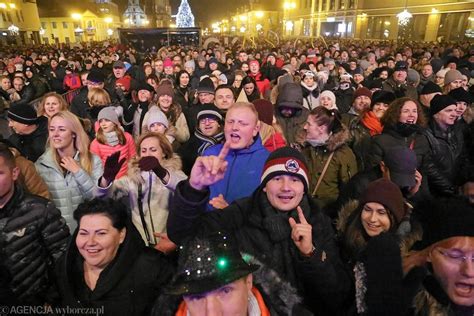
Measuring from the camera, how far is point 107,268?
7.73ft

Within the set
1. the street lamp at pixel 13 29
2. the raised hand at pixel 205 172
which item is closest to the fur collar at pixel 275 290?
the raised hand at pixel 205 172

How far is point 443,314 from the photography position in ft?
6.05

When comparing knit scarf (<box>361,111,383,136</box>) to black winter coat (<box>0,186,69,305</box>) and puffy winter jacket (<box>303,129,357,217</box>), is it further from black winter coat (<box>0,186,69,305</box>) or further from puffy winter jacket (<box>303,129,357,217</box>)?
→ black winter coat (<box>0,186,69,305</box>)

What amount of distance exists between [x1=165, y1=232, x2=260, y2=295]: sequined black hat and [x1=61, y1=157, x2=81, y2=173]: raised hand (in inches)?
88.1

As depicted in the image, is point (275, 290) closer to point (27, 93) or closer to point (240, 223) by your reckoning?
point (240, 223)

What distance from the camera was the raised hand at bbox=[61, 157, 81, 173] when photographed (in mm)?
3510

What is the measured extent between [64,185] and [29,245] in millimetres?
981

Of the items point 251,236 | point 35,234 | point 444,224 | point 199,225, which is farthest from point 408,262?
point 35,234

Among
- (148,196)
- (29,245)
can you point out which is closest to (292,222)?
(148,196)

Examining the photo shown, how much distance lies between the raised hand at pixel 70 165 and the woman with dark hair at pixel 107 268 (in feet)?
3.84

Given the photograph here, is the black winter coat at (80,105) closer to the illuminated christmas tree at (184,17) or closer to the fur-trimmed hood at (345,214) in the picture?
the fur-trimmed hood at (345,214)

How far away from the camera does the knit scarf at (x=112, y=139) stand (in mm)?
4858

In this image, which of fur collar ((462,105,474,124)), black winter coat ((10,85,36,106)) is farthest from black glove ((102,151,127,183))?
black winter coat ((10,85,36,106))

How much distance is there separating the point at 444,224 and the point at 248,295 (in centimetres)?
116
